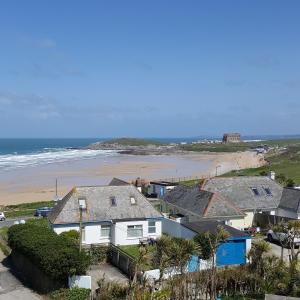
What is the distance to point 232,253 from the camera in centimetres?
2934

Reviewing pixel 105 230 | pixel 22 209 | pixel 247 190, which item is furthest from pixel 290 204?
pixel 22 209

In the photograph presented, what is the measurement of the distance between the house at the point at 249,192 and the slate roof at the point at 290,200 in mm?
463

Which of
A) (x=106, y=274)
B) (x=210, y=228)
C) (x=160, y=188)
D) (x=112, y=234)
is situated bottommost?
(x=106, y=274)

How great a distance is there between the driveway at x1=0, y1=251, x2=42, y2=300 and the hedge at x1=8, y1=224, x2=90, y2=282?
1.41 metres

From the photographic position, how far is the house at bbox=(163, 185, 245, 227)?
121ft

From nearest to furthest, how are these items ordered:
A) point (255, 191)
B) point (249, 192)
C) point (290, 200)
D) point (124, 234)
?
point (124, 234) → point (290, 200) → point (249, 192) → point (255, 191)

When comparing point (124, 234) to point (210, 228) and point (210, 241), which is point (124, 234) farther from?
point (210, 241)

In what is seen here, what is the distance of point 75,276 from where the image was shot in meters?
24.6

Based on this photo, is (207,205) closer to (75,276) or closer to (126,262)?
(126,262)

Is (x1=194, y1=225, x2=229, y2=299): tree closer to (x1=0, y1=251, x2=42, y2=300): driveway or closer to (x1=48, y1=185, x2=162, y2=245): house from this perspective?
(x1=48, y1=185, x2=162, y2=245): house

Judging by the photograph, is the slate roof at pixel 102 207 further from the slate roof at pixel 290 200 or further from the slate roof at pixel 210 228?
the slate roof at pixel 290 200

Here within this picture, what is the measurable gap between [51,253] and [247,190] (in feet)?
70.3

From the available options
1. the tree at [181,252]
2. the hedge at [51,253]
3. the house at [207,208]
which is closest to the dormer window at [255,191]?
the house at [207,208]

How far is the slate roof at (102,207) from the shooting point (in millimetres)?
34219
